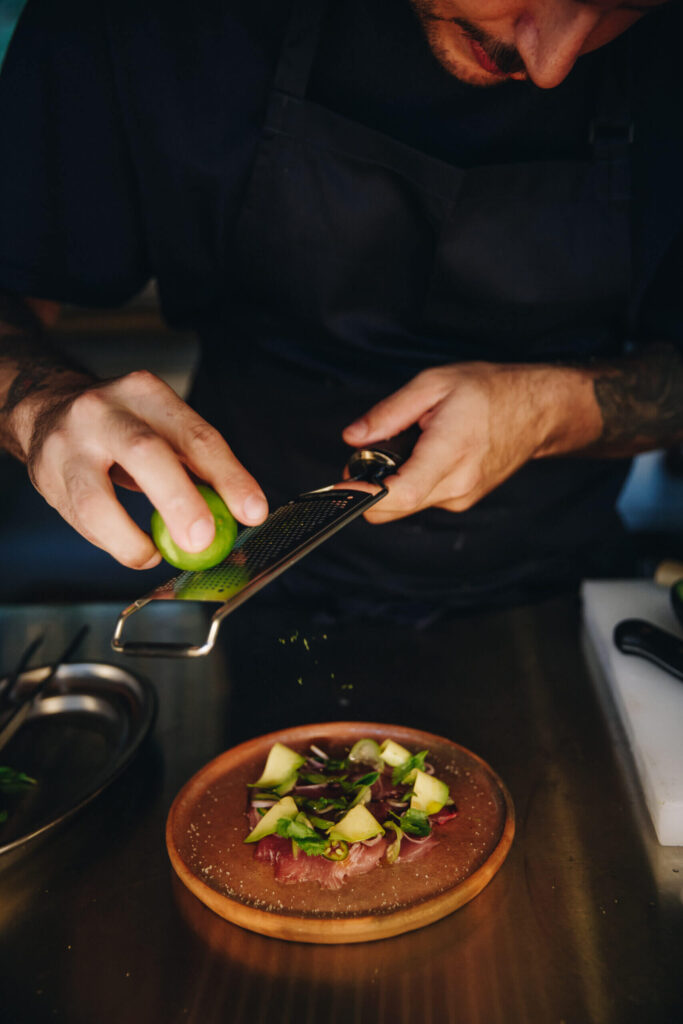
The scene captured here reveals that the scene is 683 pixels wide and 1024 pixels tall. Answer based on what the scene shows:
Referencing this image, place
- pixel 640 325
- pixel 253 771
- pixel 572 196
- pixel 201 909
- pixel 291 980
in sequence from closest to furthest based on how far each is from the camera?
pixel 291 980
pixel 201 909
pixel 253 771
pixel 572 196
pixel 640 325

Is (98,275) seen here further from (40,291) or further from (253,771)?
(253,771)

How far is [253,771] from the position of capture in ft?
4.13

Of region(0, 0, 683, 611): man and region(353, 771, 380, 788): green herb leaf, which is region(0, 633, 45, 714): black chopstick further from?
region(353, 771, 380, 788): green herb leaf

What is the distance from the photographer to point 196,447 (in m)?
1.06

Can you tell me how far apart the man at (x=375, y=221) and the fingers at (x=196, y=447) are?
12.4 inches

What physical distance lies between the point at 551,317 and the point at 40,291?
1.12 m

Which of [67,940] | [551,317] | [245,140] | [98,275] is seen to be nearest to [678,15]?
[551,317]

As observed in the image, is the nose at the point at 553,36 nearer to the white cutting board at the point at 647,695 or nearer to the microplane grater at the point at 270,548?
the microplane grater at the point at 270,548

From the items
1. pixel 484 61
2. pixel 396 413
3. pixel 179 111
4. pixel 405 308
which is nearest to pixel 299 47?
pixel 179 111

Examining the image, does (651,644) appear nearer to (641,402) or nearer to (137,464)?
(641,402)

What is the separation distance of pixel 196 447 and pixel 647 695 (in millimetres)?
848

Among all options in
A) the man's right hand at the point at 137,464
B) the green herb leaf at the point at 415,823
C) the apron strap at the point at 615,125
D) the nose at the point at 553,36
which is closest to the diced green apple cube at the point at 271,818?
the green herb leaf at the point at 415,823

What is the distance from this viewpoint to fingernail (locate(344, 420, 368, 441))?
1371 mm

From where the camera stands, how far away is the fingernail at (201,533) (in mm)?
991
